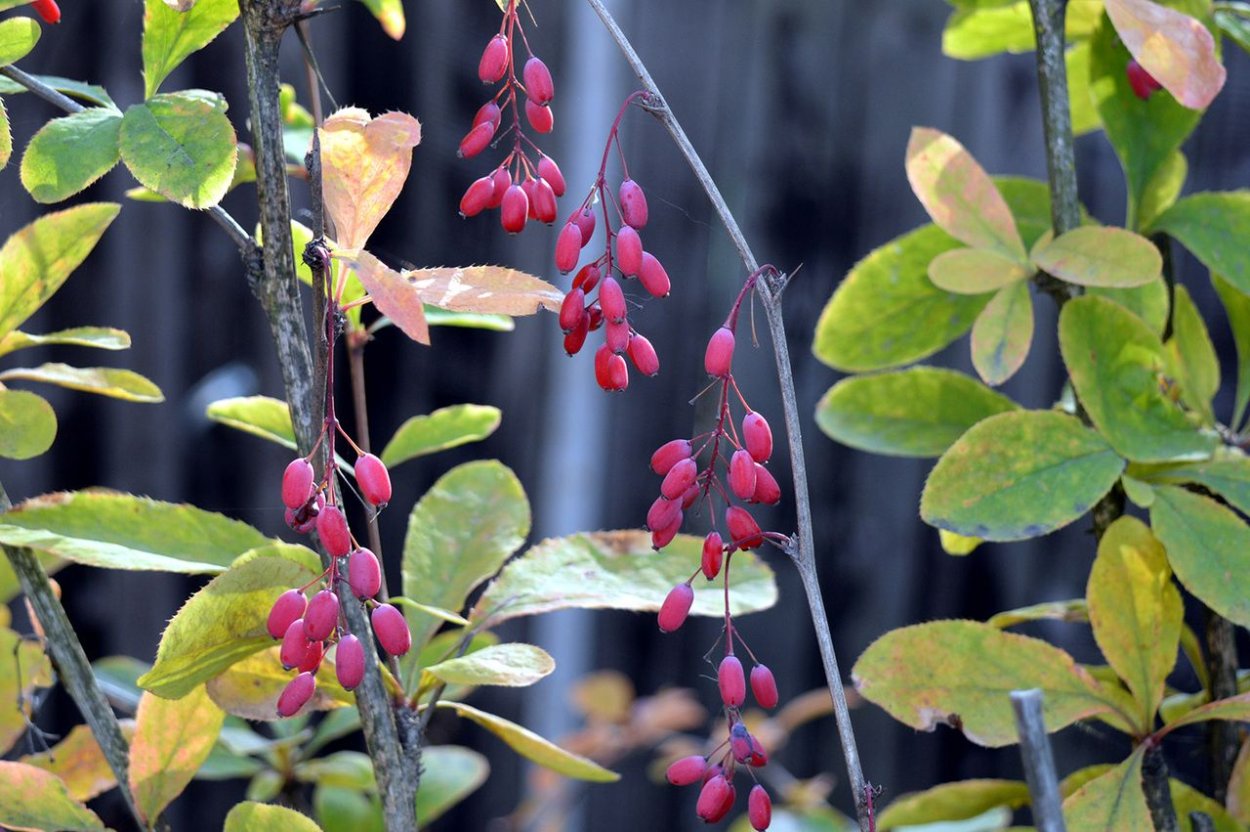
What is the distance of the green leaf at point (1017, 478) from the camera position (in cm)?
67

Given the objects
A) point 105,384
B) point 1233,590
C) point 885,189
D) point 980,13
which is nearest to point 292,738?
point 105,384

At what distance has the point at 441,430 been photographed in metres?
0.77

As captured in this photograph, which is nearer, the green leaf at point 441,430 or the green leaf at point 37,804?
the green leaf at point 37,804

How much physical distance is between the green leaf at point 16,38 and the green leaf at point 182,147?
0.19ft

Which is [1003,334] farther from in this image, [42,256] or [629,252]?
[42,256]

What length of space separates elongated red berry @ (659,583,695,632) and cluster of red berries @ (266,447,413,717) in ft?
0.40

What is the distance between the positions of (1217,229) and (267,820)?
698 mm

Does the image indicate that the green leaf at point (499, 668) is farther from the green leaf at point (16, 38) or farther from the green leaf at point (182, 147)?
the green leaf at point (16, 38)

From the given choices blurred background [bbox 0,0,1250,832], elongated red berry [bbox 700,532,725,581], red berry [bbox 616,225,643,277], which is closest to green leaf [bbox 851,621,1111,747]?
elongated red berry [bbox 700,532,725,581]

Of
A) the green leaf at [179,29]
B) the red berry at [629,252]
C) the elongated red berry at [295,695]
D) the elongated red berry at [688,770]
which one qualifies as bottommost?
the elongated red berry at [688,770]

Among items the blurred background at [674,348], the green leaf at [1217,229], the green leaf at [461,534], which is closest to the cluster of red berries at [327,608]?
the green leaf at [461,534]

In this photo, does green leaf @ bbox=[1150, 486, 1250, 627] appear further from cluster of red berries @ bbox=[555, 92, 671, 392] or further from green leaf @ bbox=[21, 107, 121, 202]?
green leaf @ bbox=[21, 107, 121, 202]

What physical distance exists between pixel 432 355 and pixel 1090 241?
67.6 inches

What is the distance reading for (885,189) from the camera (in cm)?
253
